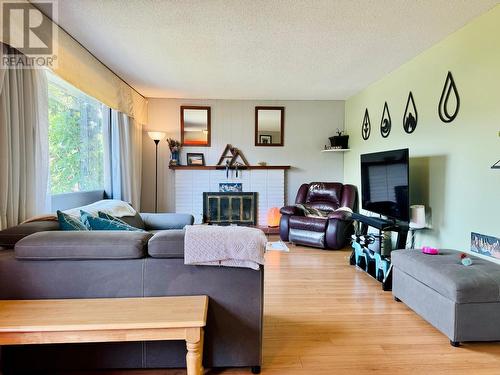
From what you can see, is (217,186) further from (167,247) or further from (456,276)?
(456,276)

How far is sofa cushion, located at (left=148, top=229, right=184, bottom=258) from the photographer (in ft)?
5.60

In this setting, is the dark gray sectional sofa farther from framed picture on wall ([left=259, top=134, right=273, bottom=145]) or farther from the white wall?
framed picture on wall ([left=259, top=134, right=273, bottom=145])

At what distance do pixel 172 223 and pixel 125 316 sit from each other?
2106mm

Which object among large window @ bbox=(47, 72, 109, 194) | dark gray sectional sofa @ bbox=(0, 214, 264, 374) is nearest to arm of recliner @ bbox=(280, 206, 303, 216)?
large window @ bbox=(47, 72, 109, 194)

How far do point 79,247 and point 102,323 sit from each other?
45cm

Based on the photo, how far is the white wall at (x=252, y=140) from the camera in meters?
5.62

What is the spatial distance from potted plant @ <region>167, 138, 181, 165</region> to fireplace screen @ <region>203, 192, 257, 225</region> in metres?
0.78

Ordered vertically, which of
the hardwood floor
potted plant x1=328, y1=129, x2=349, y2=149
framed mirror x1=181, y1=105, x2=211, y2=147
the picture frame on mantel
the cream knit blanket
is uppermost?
framed mirror x1=181, y1=105, x2=211, y2=147

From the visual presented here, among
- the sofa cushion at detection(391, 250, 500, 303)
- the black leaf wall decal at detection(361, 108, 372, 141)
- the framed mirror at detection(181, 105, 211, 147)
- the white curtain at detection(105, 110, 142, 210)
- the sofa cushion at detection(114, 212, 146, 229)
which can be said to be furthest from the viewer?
the framed mirror at detection(181, 105, 211, 147)

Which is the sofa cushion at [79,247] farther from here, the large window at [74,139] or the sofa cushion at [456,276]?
the sofa cushion at [456,276]

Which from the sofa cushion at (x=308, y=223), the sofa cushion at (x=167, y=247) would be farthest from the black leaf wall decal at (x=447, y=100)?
the sofa cushion at (x=167, y=247)

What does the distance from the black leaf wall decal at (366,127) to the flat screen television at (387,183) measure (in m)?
0.90

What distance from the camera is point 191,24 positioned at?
8.86 feet

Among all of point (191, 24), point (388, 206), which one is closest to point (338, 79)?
point (388, 206)
